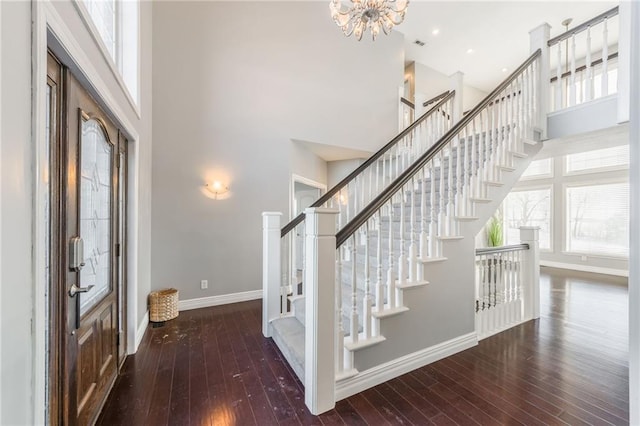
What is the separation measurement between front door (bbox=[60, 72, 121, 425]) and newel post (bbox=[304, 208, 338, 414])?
1.24 m

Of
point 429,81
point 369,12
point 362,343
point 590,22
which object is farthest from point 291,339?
point 429,81

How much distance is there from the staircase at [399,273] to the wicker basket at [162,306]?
1253mm

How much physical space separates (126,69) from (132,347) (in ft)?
8.43

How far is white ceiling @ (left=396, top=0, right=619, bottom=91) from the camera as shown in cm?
491

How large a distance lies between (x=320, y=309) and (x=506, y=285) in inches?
102

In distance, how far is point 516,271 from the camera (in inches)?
126

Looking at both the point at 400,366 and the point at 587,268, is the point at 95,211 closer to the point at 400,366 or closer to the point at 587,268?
the point at 400,366

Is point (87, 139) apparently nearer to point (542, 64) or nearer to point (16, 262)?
point (16, 262)

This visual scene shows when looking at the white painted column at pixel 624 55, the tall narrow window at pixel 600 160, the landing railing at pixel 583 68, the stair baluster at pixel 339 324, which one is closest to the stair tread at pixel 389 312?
the stair baluster at pixel 339 324

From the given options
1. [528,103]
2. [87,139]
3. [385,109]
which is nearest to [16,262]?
[87,139]

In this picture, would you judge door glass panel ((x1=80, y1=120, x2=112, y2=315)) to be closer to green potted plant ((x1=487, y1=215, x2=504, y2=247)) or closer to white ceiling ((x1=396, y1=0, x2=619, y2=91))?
white ceiling ((x1=396, y1=0, x2=619, y2=91))

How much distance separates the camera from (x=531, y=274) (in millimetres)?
3244

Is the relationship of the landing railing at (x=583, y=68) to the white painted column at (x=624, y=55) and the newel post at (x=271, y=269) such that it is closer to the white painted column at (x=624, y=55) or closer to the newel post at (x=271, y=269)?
the white painted column at (x=624, y=55)

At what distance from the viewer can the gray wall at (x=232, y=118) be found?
3.46 meters
